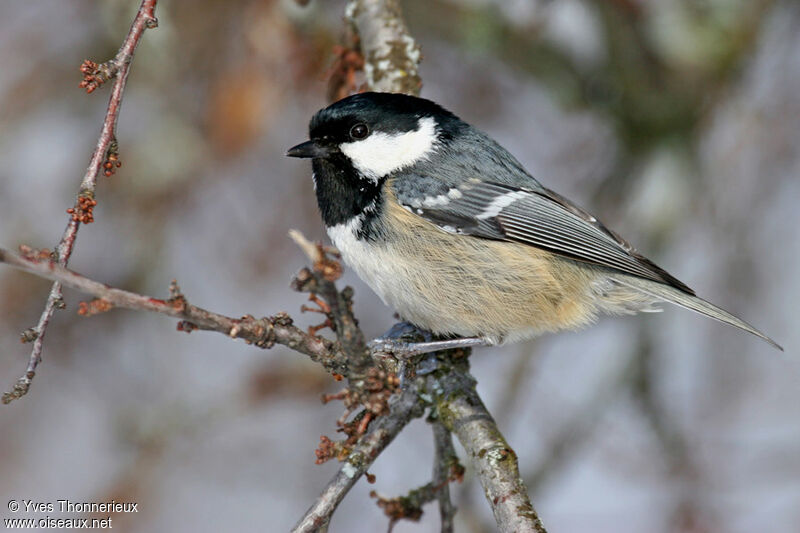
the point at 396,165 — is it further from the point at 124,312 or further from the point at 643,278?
the point at 124,312

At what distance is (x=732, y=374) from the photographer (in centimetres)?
403

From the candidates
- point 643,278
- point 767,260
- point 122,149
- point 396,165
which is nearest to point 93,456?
point 122,149

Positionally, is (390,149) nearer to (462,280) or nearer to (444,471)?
(462,280)

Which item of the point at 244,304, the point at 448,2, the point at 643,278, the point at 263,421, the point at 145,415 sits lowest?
the point at 643,278

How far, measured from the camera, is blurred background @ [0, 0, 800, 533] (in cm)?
346

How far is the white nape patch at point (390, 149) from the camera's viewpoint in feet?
8.57

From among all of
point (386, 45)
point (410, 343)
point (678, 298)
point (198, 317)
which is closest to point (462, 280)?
point (410, 343)

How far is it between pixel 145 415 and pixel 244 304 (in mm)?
1279

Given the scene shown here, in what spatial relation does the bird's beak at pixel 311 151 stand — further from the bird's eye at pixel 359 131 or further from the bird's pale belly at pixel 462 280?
the bird's pale belly at pixel 462 280

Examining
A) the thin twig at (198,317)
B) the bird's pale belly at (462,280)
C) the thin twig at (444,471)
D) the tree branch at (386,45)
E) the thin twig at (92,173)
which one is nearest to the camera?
the thin twig at (198,317)

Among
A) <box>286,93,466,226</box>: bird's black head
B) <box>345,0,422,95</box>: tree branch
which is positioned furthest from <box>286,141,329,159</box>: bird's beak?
<box>345,0,422,95</box>: tree branch

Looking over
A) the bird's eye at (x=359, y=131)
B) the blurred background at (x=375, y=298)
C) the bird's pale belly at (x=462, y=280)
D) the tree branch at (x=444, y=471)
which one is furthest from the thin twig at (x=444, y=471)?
the bird's eye at (x=359, y=131)

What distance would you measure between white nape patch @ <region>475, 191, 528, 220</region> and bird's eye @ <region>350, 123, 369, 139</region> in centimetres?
50

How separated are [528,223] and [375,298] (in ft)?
5.57
